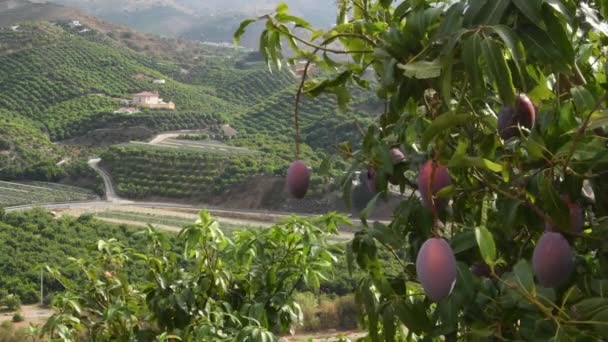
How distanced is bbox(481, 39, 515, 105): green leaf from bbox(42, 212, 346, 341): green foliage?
111cm

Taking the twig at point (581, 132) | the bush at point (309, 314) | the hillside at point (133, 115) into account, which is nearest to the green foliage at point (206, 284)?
the twig at point (581, 132)

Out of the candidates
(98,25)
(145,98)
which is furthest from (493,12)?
(98,25)

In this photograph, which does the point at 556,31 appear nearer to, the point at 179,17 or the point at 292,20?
the point at 292,20

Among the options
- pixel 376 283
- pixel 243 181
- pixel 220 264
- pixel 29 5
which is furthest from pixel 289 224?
pixel 29 5

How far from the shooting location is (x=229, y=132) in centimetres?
2697

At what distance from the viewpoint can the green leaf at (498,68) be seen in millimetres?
716

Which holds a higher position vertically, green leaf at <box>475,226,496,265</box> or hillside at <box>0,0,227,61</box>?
hillside at <box>0,0,227,61</box>

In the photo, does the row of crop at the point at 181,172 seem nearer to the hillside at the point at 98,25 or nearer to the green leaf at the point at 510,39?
the hillside at the point at 98,25

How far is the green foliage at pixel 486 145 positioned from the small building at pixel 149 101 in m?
28.7

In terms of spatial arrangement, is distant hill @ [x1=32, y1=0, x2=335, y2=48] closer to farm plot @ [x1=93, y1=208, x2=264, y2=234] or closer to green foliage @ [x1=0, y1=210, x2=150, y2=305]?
farm plot @ [x1=93, y1=208, x2=264, y2=234]

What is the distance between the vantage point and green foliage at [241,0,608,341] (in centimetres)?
78

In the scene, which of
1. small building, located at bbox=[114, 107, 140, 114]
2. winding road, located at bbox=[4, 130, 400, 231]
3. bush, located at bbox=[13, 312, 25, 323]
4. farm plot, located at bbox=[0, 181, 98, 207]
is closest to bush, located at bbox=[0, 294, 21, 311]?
bush, located at bbox=[13, 312, 25, 323]

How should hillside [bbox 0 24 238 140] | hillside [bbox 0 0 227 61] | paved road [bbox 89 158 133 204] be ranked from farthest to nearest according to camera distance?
hillside [bbox 0 0 227 61] < hillside [bbox 0 24 238 140] < paved road [bbox 89 158 133 204]

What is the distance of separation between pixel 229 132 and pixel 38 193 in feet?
24.3
